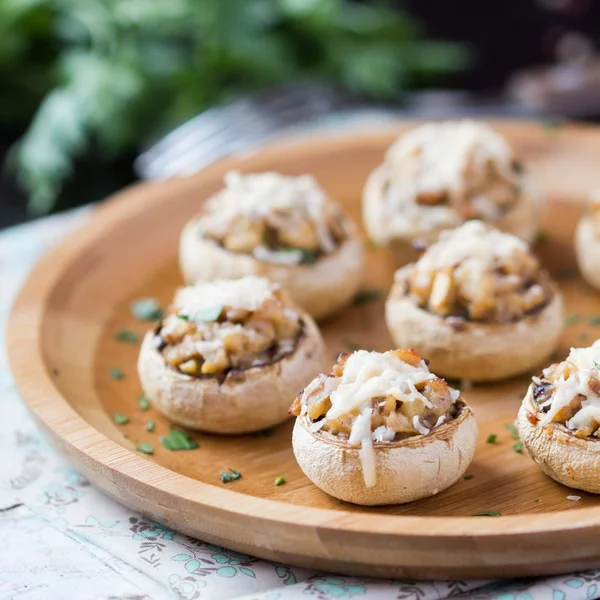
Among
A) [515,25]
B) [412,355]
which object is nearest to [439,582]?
[412,355]

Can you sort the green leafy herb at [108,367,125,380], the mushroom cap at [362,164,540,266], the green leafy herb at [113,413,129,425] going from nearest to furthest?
the green leafy herb at [113,413,129,425] < the green leafy herb at [108,367,125,380] < the mushroom cap at [362,164,540,266]

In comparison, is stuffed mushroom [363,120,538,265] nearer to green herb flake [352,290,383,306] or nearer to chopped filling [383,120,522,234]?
chopped filling [383,120,522,234]

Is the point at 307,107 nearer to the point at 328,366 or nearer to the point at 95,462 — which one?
the point at 328,366

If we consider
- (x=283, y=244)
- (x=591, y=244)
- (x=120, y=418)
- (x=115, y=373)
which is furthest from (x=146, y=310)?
(x=591, y=244)

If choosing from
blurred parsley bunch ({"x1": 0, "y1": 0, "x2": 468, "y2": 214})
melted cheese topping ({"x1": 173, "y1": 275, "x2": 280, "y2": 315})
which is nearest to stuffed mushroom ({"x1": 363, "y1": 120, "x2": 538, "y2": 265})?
melted cheese topping ({"x1": 173, "y1": 275, "x2": 280, "y2": 315})

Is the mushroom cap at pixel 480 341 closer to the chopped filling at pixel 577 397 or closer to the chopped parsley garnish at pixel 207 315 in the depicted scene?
the chopped filling at pixel 577 397

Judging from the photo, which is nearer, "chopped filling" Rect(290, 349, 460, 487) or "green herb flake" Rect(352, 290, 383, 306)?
"chopped filling" Rect(290, 349, 460, 487)

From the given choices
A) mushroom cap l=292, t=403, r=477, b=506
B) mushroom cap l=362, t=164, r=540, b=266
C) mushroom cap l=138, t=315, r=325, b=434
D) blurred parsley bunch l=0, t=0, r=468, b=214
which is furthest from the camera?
blurred parsley bunch l=0, t=0, r=468, b=214
